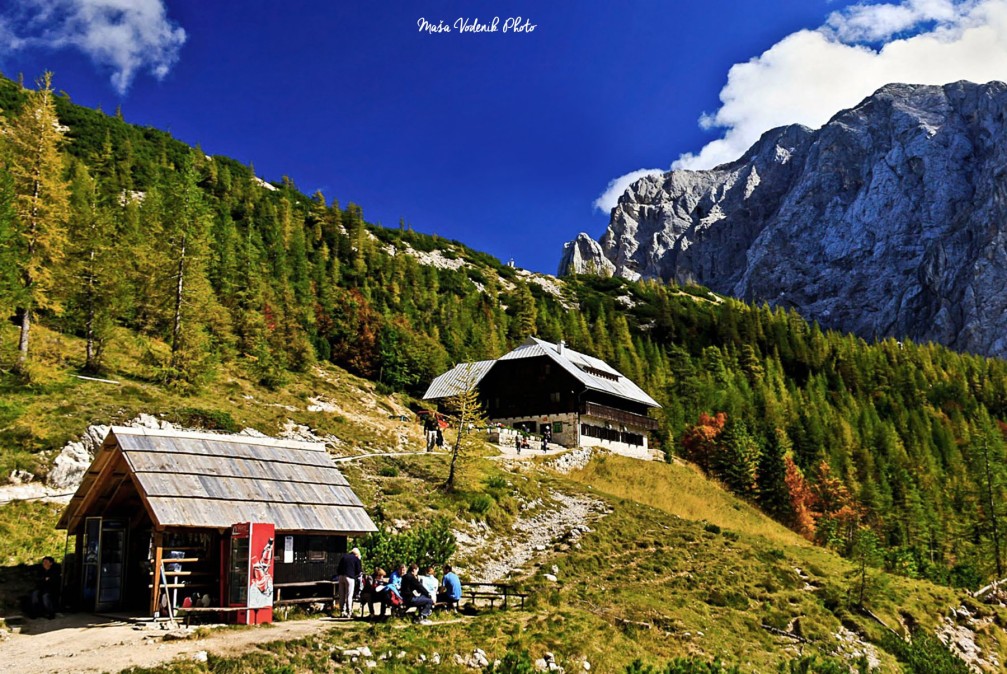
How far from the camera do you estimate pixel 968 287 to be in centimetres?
19688

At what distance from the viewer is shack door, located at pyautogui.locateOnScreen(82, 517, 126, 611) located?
2133 cm

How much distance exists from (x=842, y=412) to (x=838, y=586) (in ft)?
249

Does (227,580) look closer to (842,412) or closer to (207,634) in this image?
(207,634)

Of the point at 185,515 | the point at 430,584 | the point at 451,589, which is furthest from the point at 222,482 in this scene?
the point at 451,589

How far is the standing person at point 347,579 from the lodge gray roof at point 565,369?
154ft

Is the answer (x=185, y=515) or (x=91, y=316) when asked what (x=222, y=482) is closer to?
(x=185, y=515)

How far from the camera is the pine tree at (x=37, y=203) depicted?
39.3 m

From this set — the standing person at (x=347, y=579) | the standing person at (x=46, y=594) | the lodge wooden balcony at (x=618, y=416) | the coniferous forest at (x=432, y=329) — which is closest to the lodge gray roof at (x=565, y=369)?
→ the lodge wooden balcony at (x=618, y=416)

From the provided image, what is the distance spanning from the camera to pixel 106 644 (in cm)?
1658

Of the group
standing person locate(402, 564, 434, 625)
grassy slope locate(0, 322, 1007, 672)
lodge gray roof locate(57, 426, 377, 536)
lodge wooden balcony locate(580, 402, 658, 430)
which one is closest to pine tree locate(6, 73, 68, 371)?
grassy slope locate(0, 322, 1007, 672)

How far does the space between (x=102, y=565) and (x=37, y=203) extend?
86.3 ft

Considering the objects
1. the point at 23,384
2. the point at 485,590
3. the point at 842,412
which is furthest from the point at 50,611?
the point at 842,412

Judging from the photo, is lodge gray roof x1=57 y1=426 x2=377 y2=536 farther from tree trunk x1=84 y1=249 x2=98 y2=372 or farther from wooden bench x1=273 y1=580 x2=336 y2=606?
tree trunk x1=84 y1=249 x2=98 y2=372

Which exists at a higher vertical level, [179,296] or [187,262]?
[187,262]
